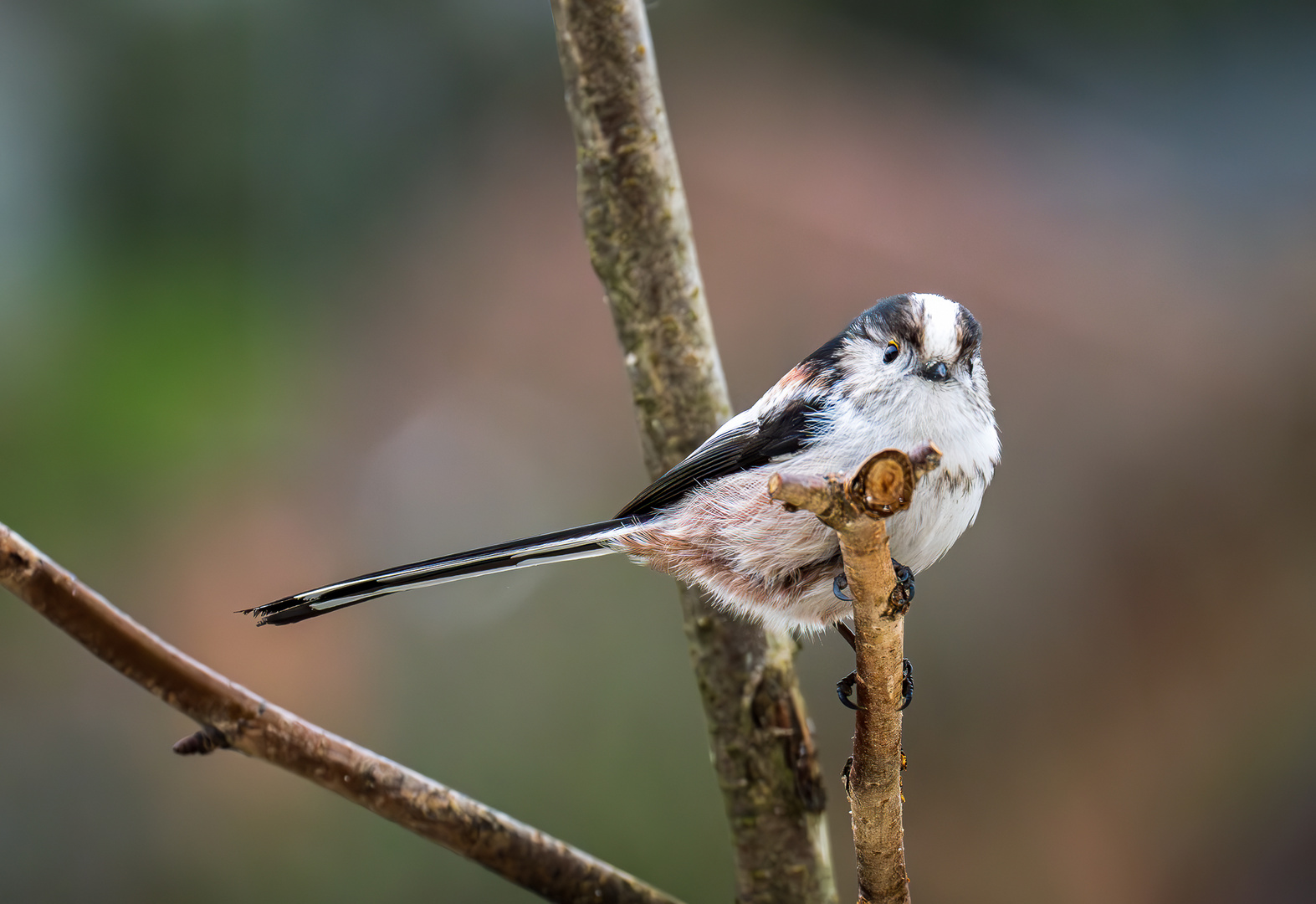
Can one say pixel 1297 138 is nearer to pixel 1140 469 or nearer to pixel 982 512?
pixel 1140 469

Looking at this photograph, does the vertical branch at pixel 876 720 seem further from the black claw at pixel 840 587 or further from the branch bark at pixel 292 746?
the branch bark at pixel 292 746

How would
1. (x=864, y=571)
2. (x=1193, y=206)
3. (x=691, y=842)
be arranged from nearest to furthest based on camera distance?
(x=864, y=571) < (x=691, y=842) < (x=1193, y=206)

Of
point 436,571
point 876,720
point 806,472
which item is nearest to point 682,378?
point 806,472

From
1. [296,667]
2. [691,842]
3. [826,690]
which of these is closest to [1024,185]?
[826,690]

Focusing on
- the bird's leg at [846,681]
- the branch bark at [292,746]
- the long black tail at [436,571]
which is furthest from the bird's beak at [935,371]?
the branch bark at [292,746]

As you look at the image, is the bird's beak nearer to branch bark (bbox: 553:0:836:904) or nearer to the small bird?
the small bird

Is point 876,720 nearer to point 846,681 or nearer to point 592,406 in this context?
point 846,681
